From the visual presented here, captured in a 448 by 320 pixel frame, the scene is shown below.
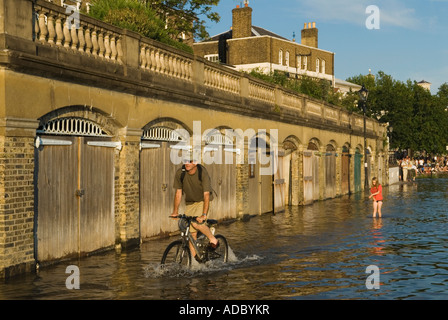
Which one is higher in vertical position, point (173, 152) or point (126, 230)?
point (173, 152)

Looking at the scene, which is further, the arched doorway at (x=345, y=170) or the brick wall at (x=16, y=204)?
the arched doorway at (x=345, y=170)

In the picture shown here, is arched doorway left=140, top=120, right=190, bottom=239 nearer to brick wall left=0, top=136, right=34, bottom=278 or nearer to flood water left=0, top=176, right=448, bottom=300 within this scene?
flood water left=0, top=176, right=448, bottom=300

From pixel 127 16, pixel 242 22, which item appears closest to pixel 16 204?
pixel 127 16

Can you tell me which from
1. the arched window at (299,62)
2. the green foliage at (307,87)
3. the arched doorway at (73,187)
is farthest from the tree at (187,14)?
the arched window at (299,62)

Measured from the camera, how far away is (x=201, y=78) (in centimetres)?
1758

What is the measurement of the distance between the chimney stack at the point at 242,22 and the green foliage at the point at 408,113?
1878 centimetres

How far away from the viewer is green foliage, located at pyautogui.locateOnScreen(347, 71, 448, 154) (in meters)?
75.6

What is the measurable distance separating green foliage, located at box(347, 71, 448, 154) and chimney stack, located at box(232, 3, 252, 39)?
739 inches

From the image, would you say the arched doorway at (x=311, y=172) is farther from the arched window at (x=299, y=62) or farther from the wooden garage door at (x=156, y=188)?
the arched window at (x=299, y=62)

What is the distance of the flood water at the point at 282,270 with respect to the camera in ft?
29.2

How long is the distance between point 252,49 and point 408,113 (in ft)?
74.7
